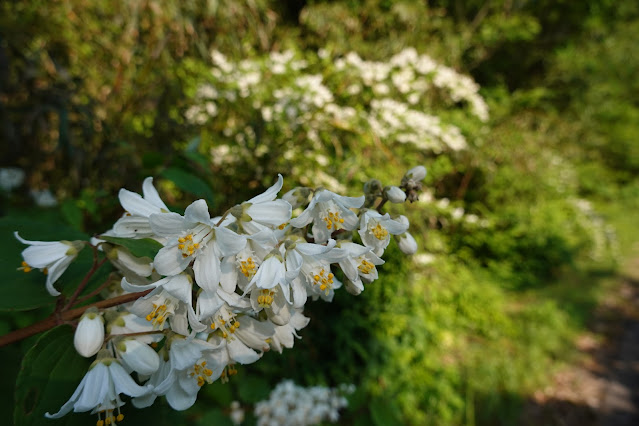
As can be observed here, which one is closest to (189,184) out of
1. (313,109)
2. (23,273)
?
(23,273)

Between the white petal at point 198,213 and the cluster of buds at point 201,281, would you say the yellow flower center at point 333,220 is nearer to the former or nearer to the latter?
the cluster of buds at point 201,281

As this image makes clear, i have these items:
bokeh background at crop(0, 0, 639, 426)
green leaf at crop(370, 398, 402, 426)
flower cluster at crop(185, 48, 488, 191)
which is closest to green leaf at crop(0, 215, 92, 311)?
bokeh background at crop(0, 0, 639, 426)

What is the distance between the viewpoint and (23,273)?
80 centimetres

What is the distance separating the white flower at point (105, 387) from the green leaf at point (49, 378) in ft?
0.11

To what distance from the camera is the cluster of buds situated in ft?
2.13

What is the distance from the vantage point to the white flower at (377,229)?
2.58 feet

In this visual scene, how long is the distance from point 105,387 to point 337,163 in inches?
93.3

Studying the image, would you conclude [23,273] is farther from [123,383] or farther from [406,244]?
[406,244]

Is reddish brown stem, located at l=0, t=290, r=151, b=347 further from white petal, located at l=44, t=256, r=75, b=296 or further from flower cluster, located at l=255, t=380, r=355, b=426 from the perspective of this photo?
flower cluster, located at l=255, t=380, r=355, b=426

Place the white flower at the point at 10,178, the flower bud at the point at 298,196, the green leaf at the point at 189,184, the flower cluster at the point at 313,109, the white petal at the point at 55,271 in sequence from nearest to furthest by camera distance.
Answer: the white petal at the point at 55,271
the flower bud at the point at 298,196
the green leaf at the point at 189,184
the white flower at the point at 10,178
the flower cluster at the point at 313,109

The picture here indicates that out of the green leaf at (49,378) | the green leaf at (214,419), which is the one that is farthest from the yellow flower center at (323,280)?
the green leaf at (214,419)

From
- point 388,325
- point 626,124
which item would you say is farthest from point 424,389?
point 626,124

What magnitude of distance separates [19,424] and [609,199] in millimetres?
11984

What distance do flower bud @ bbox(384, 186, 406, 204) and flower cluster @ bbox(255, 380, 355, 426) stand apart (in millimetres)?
1217
